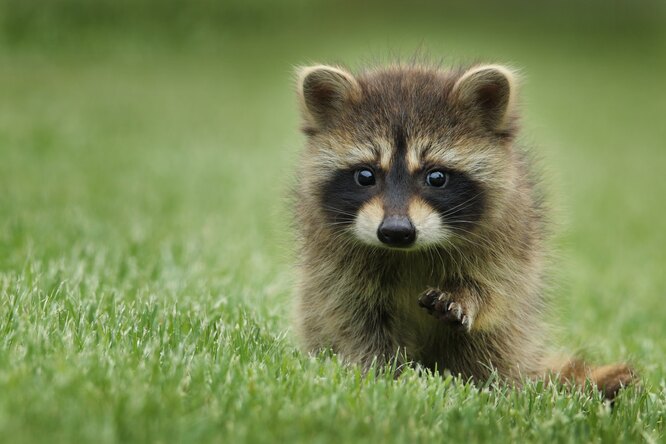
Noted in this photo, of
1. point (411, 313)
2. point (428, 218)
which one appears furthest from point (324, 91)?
point (411, 313)

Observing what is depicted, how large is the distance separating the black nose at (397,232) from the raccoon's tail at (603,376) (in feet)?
3.26

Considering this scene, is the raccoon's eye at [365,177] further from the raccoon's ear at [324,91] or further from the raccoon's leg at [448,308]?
the raccoon's leg at [448,308]

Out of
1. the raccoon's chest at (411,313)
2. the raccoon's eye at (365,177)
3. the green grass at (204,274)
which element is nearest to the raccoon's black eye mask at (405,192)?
the raccoon's eye at (365,177)

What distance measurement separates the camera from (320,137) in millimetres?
4492

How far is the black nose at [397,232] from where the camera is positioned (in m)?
3.82

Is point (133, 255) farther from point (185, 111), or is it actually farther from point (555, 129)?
point (555, 129)

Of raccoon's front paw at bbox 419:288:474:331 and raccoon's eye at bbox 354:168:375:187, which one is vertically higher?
raccoon's eye at bbox 354:168:375:187

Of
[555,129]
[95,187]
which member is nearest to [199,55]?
[555,129]

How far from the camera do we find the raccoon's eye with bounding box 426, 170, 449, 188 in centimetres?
411

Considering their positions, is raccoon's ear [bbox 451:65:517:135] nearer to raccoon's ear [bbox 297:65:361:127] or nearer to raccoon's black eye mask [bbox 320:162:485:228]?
raccoon's black eye mask [bbox 320:162:485:228]

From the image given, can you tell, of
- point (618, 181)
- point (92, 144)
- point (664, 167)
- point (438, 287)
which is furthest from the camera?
point (664, 167)

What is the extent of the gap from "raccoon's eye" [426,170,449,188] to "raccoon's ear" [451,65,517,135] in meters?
0.37

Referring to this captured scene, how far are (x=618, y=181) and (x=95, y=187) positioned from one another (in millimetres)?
7908

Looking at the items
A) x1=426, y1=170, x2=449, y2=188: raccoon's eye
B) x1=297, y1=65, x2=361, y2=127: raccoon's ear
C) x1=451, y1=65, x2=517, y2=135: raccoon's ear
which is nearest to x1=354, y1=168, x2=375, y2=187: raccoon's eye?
x1=426, y1=170, x2=449, y2=188: raccoon's eye
